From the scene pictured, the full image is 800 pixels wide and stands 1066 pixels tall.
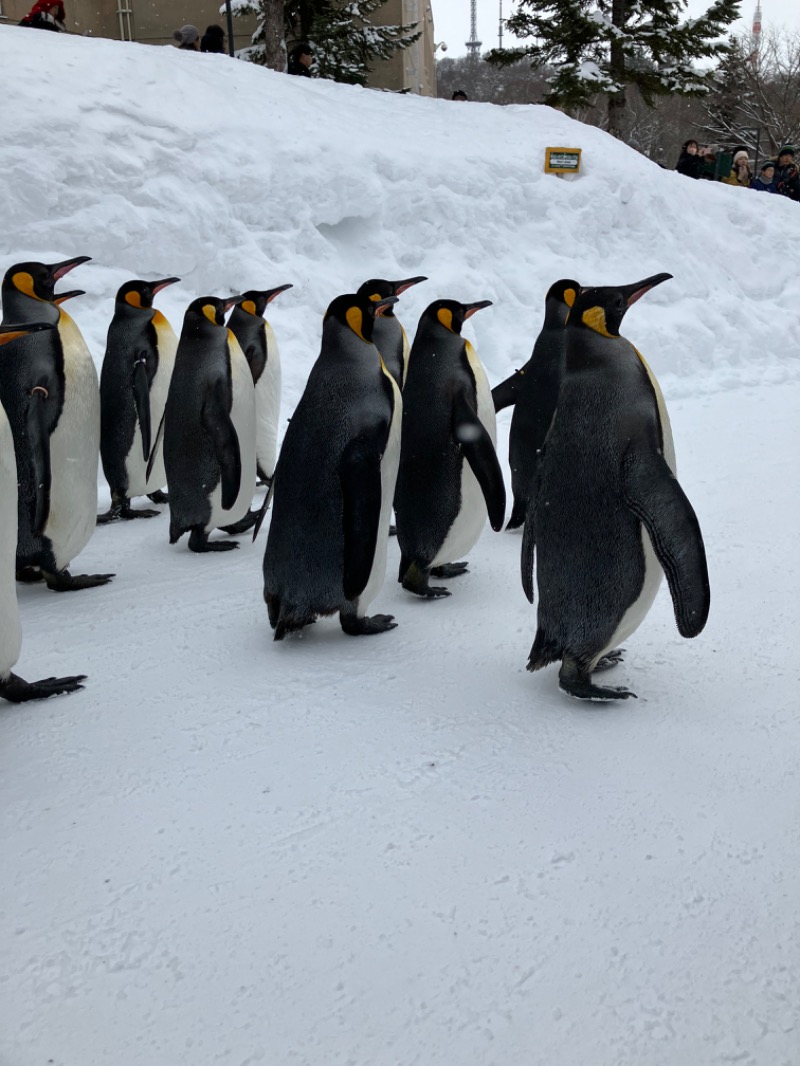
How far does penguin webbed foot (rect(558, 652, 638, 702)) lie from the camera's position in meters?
2.13

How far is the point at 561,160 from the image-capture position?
25.8ft

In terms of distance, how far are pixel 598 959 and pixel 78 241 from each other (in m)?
5.56

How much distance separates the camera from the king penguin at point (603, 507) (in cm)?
205

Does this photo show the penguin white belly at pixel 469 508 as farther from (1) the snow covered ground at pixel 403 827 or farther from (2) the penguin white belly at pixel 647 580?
(2) the penguin white belly at pixel 647 580

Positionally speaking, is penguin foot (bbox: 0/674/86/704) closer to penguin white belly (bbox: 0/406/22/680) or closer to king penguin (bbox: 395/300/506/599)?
penguin white belly (bbox: 0/406/22/680)

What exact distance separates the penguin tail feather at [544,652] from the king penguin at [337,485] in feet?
1.63

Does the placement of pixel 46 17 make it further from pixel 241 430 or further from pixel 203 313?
pixel 241 430

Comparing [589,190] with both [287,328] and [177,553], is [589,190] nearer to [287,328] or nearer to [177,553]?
[287,328]

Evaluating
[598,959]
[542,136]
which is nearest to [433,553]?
[598,959]

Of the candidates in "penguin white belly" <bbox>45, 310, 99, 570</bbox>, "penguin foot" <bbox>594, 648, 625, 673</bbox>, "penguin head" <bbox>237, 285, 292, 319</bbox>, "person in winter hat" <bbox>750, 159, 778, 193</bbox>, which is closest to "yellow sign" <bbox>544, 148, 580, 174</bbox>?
"person in winter hat" <bbox>750, 159, 778, 193</bbox>

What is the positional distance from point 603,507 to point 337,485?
0.76m

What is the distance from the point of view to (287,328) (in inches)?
231

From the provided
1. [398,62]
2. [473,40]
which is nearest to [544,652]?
[398,62]

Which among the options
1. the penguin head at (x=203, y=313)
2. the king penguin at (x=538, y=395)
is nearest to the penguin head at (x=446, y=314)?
the king penguin at (x=538, y=395)
